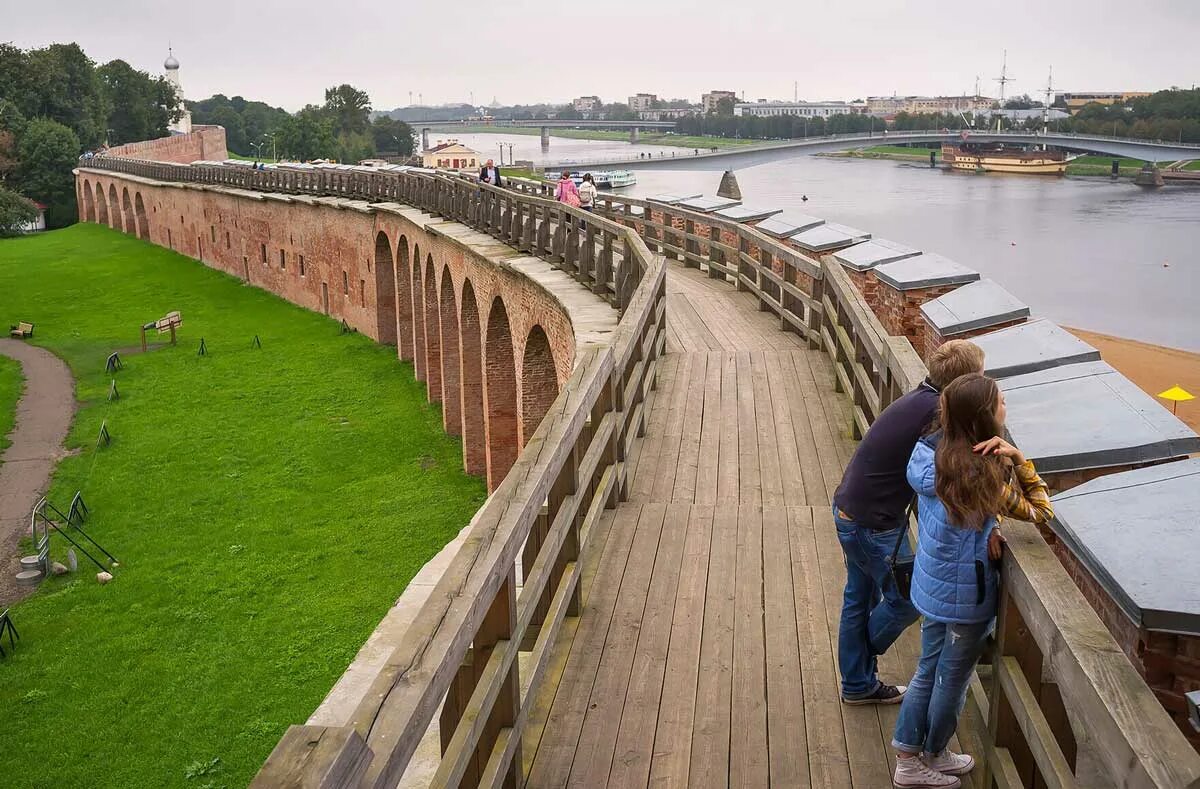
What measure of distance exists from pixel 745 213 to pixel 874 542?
13346 mm

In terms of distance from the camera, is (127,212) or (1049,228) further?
(127,212)

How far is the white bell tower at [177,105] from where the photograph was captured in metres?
107

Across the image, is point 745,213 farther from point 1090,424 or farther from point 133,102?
point 133,102

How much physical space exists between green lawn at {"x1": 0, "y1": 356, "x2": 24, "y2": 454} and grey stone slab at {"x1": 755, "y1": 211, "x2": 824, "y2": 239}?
18.5m

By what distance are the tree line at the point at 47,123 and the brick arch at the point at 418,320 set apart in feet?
133

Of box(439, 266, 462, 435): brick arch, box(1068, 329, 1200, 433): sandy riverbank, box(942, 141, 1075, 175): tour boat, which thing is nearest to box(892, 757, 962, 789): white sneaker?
box(439, 266, 462, 435): brick arch

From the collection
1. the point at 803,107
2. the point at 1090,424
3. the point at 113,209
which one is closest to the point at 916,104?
the point at 803,107

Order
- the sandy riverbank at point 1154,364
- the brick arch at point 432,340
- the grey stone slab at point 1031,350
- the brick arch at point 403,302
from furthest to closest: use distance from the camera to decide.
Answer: the sandy riverbank at point 1154,364 < the brick arch at point 403,302 < the brick arch at point 432,340 < the grey stone slab at point 1031,350

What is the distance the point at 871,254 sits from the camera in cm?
1145

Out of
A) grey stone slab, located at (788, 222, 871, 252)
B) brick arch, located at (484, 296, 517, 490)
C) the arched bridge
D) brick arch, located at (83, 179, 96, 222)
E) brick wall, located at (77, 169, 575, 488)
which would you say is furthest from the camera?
brick arch, located at (83, 179, 96, 222)

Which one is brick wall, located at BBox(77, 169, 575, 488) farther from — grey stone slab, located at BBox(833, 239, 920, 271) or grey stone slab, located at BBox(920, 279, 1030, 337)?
grey stone slab, located at BBox(920, 279, 1030, 337)

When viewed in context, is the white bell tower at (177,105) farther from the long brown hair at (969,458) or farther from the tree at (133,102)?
the long brown hair at (969,458)

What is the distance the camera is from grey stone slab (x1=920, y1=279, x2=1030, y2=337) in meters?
7.49

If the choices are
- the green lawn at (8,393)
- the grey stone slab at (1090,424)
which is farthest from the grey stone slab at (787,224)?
the green lawn at (8,393)
